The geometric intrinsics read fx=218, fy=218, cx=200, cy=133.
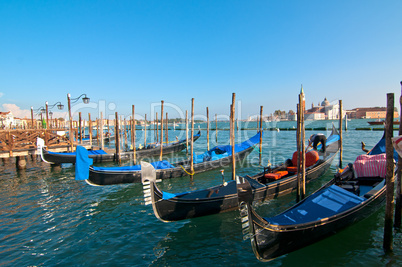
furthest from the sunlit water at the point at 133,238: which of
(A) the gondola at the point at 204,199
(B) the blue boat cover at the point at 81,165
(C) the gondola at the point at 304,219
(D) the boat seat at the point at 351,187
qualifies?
(B) the blue boat cover at the point at 81,165

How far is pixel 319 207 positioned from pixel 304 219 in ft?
2.18

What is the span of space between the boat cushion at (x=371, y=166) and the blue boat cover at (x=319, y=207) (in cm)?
228

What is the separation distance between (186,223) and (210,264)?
1756mm

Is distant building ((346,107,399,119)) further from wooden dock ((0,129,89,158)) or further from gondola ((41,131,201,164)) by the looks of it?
wooden dock ((0,129,89,158))

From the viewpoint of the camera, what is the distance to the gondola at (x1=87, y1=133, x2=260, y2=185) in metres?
8.15

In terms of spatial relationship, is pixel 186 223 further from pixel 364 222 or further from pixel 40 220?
pixel 364 222

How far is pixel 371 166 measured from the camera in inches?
259

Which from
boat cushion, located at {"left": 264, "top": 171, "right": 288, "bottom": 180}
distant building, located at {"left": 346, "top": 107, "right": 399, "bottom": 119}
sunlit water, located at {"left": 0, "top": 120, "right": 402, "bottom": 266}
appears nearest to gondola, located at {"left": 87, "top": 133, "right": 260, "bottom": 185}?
sunlit water, located at {"left": 0, "top": 120, "right": 402, "bottom": 266}

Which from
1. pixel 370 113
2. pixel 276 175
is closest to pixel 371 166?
pixel 276 175

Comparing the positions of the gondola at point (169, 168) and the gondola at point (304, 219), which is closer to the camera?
the gondola at point (304, 219)

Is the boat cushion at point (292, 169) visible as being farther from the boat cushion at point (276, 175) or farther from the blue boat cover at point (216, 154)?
the blue boat cover at point (216, 154)

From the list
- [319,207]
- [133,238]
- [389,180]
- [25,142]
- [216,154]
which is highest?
[25,142]

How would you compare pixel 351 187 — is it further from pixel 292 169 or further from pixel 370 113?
pixel 370 113

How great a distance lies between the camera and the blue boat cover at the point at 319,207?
4.14 m
